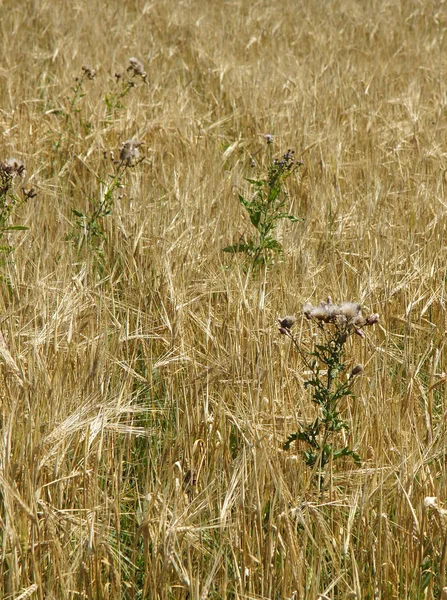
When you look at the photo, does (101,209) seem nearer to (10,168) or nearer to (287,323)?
(10,168)

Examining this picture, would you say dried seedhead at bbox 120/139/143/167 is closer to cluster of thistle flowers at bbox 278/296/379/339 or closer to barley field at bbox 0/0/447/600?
barley field at bbox 0/0/447/600

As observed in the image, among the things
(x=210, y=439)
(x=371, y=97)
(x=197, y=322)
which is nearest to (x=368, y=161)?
(x=371, y=97)

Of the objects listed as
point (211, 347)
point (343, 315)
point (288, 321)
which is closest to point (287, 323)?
point (288, 321)

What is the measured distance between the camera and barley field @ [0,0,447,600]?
5.24 feet

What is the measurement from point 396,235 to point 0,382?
64.6 inches

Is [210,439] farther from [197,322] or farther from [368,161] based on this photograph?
[368,161]

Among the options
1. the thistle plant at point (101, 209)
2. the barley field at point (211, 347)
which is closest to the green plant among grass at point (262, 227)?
the barley field at point (211, 347)

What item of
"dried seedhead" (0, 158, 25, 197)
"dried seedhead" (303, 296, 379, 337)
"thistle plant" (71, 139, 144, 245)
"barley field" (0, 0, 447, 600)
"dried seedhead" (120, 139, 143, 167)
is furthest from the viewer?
"dried seedhead" (120, 139, 143, 167)

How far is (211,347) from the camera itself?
2.25m

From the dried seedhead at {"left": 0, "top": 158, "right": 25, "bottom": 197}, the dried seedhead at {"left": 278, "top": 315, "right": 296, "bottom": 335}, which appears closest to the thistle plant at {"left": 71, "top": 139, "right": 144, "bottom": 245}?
the dried seedhead at {"left": 0, "top": 158, "right": 25, "bottom": 197}

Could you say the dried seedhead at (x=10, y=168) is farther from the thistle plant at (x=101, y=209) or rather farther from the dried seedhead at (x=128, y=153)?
the dried seedhead at (x=128, y=153)

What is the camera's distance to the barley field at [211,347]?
160cm

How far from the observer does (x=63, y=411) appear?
178cm

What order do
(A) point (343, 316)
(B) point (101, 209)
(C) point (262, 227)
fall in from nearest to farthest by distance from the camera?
(A) point (343, 316)
(C) point (262, 227)
(B) point (101, 209)
